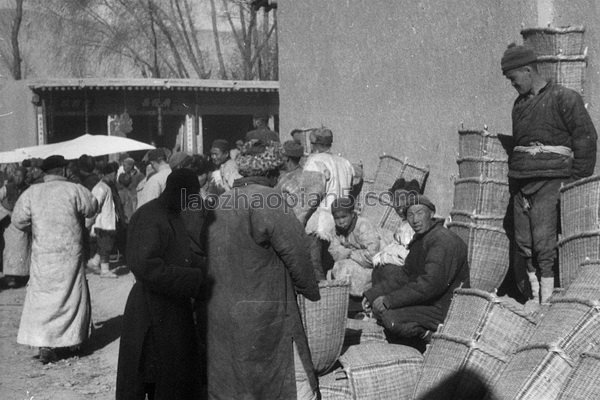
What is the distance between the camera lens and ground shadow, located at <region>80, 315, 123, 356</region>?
7.58 m

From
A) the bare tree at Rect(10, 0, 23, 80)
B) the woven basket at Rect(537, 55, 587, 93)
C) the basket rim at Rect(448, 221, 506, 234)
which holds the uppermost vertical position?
the bare tree at Rect(10, 0, 23, 80)

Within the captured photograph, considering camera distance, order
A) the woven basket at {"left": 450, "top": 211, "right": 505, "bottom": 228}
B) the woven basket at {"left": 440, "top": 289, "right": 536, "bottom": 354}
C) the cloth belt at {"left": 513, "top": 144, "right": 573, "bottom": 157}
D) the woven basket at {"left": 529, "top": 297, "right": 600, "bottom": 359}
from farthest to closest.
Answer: the woven basket at {"left": 450, "top": 211, "right": 505, "bottom": 228} < the cloth belt at {"left": 513, "top": 144, "right": 573, "bottom": 157} < the woven basket at {"left": 440, "top": 289, "right": 536, "bottom": 354} < the woven basket at {"left": 529, "top": 297, "right": 600, "bottom": 359}

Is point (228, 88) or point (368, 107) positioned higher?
point (228, 88)

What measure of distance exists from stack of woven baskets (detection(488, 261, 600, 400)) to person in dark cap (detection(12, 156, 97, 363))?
3991mm

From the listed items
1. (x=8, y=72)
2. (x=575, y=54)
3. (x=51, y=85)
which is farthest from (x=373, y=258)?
(x=8, y=72)

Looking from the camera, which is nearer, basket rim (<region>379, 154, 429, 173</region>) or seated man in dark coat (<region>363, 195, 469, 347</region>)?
seated man in dark coat (<region>363, 195, 469, 347</region>)

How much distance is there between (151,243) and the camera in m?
4.50

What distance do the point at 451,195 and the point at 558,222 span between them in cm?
199

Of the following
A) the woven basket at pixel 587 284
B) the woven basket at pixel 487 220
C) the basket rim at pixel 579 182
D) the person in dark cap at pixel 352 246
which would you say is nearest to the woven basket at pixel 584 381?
the woven basket at pixel 587 284

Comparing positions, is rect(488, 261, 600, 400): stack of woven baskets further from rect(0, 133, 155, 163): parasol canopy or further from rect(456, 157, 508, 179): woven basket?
rect(0, 133, 155, 163): parasol canopy

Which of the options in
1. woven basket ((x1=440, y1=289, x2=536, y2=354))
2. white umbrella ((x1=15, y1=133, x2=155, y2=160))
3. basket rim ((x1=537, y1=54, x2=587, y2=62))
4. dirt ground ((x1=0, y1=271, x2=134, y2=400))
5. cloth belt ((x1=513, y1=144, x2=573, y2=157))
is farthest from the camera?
white umbrella ((x1=15, y1=133, x2=155, y2=160))

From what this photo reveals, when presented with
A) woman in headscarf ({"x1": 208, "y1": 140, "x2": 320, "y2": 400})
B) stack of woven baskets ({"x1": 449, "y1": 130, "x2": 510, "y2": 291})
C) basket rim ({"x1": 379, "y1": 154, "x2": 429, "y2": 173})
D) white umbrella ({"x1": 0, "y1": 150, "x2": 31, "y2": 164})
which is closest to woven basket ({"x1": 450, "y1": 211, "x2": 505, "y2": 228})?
stack of woven baskets ({"x1": 449, "y1": 130, "x2": 510, "y2": 291})

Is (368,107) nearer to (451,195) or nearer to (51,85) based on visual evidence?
(451,195)

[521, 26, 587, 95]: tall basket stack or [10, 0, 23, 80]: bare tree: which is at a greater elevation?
[10, 0, 23, 80]: bare tree
